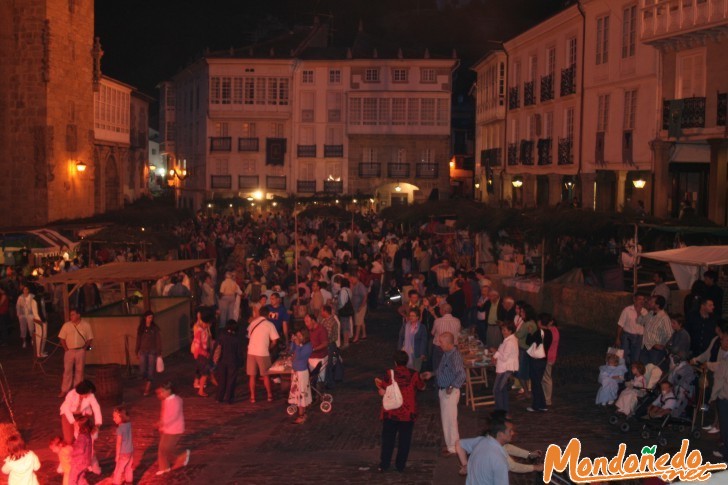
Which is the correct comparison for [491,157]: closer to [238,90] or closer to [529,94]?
[529,94]

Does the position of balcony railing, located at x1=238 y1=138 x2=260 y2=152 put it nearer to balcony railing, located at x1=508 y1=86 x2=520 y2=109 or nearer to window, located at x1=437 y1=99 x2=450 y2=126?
window, located at x1=437 y1=99 x2=450 y2=126

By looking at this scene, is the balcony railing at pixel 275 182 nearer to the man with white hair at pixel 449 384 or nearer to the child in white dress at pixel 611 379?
the child in white dress at pixel 611 379

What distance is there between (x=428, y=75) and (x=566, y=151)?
29888 mm

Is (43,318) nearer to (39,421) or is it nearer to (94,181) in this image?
(39,421)

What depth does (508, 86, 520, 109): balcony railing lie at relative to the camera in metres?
44.8

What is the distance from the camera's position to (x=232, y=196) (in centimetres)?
6688

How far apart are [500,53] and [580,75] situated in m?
12.7

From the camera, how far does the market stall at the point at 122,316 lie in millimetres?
18531

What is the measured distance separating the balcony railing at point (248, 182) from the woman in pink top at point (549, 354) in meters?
53.5

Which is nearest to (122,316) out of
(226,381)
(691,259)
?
(226,381)


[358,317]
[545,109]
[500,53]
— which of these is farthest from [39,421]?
[500,53]

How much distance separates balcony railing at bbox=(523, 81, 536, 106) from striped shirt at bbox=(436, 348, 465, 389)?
31.2 m

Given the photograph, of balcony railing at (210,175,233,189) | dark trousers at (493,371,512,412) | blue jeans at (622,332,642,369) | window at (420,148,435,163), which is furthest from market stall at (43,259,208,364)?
balcony railing at (210,175,233,189)

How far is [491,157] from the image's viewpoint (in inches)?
1997
